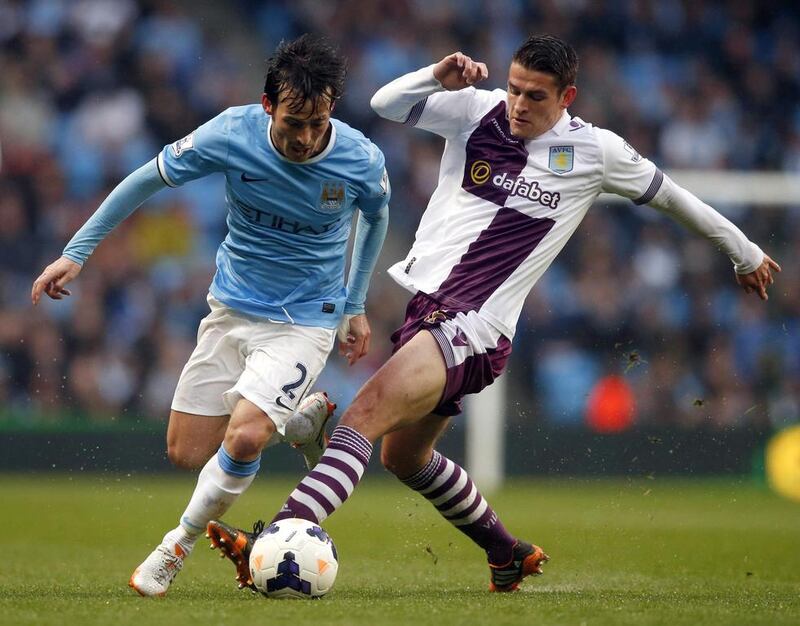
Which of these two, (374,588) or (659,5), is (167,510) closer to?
(374,588)

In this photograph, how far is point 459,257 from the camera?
18.8 ft

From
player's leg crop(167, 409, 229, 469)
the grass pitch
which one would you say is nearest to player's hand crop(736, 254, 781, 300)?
the grass pitch

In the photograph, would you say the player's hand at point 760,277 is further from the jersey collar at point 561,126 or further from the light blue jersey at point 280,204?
the light blue jersey at point 280,204

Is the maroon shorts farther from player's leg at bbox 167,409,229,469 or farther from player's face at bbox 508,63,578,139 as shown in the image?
player's leg at bbox 167,409,229,469

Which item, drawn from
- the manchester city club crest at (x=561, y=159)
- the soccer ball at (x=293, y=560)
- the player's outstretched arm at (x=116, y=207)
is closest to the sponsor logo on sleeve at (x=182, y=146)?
the player's outstretched arm at (x=116, y=207)

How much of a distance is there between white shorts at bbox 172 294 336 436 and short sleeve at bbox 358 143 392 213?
0.57 meters

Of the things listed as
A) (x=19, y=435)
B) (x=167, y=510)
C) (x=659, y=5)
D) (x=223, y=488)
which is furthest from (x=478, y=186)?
(x=659, y=5)

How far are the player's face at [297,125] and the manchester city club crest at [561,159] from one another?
0.96 metres

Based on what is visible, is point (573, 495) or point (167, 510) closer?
point (167, 510)

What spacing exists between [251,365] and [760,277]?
225cm

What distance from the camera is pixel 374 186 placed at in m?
5.89

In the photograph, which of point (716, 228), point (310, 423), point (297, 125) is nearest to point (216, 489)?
Result: point (310, 423)

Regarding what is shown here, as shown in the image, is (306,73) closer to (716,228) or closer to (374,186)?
(374,186)

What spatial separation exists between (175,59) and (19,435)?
14.8 ft
